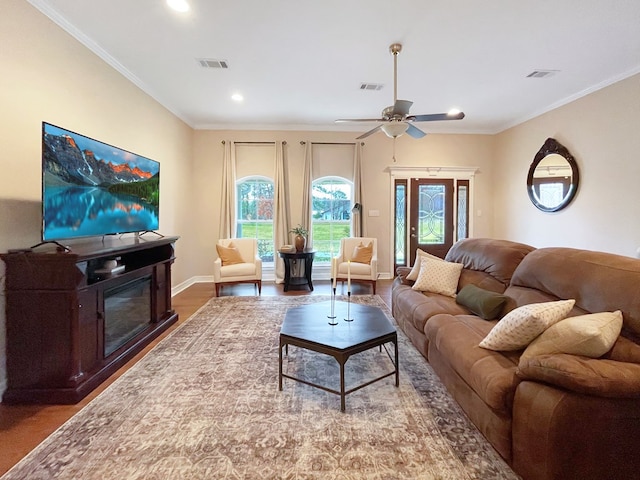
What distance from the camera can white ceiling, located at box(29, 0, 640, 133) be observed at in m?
2.71

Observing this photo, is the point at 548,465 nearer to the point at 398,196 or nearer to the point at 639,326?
the point at 639,326

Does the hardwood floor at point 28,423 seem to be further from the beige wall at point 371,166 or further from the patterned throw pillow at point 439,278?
the beige wall at point 371,166

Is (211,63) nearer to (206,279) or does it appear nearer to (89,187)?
(89,187)

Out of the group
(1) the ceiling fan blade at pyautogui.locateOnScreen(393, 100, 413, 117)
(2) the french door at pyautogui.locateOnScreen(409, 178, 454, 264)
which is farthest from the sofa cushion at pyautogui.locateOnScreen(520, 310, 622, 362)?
(2) the french door at pyautogui.locateOnScreen(409, 178, 454, 264)

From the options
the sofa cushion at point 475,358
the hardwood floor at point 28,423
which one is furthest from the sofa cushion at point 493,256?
the hardwood floor at point 28,423

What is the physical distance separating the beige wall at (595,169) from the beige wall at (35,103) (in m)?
6.13

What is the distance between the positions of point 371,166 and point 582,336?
17.3 feet

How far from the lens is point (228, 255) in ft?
17.3

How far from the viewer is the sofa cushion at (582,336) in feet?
4.87

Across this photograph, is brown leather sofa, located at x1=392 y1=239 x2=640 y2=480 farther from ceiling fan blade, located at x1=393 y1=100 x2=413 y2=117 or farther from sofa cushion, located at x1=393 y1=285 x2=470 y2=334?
ceiling fan blade, located at x1=393 y1=100 x2=413 y2=117

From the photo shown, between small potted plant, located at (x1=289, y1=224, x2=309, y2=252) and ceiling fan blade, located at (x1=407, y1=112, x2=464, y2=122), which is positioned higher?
ceiling fan blade, located at (x1=407, y1=112, x2=464, y2=122)

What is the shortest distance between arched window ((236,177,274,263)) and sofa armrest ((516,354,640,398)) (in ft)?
17.8

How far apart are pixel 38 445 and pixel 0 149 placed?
198 centimetres

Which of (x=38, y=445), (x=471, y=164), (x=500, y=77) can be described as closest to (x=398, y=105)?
(x=500, y=77)
